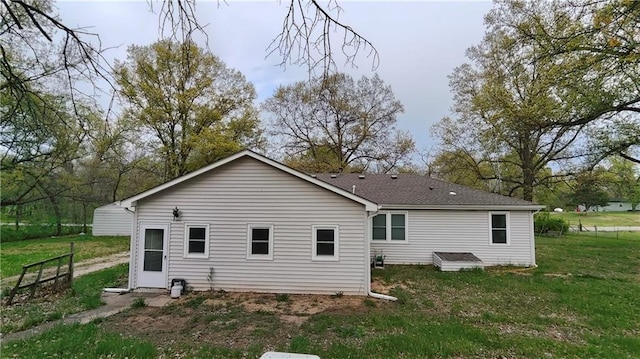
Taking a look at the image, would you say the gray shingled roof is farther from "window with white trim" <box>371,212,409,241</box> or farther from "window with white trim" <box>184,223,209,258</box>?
"window with white trim" <box>184,223,209,258</box>

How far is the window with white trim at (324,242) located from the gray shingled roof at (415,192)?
4.81 meters

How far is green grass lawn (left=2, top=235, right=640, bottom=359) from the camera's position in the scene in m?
5.21

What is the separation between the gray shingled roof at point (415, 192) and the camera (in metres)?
13.2

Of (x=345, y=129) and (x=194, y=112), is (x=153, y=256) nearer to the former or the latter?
(x=194, y=112)

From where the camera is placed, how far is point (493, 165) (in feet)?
83.0

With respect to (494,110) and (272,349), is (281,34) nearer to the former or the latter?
(272,349)

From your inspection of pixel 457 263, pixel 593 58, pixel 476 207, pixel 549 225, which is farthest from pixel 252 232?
pixel 549 225

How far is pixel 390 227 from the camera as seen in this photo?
44.3ft

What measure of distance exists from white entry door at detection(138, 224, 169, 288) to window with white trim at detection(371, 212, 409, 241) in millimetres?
7830

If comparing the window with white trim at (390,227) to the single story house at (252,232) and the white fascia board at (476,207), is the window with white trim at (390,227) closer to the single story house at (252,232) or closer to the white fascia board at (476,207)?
the white fascia board at (476,207)

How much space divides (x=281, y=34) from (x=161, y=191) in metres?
8.42

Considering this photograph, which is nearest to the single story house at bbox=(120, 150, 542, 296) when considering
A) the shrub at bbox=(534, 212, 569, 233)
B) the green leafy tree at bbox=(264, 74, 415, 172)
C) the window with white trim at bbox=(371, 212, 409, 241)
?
the window with white trim at bbox=(371, 212, 409, 241)

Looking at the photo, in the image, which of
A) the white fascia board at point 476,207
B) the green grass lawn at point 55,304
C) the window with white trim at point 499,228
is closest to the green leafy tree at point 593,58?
the white fascia board at point 476,207

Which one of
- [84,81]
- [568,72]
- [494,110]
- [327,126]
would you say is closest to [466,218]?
[568,72]
